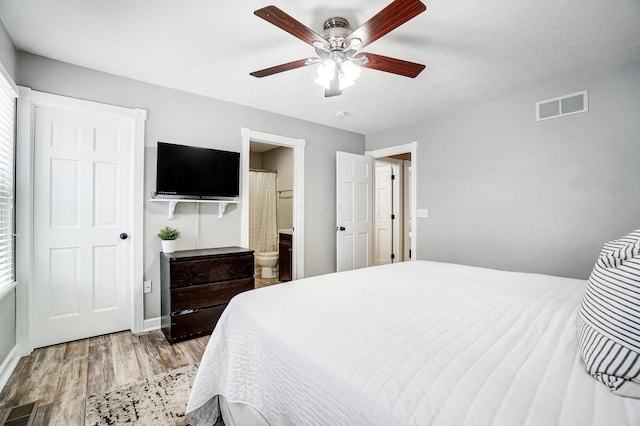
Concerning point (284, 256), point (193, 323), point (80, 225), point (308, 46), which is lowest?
point (193, 323)

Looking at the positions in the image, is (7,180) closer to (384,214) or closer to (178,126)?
(178,126)

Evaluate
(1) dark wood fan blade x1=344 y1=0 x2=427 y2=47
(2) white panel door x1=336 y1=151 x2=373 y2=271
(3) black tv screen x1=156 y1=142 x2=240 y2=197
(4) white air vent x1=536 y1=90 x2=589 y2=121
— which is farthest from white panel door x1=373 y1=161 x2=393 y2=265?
(1) dark wood fan blade x1=344 y1=0 x2=427 y2=47

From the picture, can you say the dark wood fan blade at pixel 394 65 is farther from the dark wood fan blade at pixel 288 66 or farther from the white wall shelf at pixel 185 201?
the white wall shelf at pixel 185 201

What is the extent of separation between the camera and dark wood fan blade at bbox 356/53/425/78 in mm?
1929

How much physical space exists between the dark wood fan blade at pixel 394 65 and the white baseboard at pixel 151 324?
3001mm

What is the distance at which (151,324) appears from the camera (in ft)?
9.61

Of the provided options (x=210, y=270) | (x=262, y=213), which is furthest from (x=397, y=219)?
(x=210, y=270)

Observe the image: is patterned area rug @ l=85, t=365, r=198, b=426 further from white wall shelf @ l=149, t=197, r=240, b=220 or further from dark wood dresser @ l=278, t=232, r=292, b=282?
dark wood dresser @ l=278, t=232, r=292, b=282

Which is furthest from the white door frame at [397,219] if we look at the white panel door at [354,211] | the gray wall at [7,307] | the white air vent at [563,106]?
the gray wall at [7,307]

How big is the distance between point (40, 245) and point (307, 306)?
2525mm

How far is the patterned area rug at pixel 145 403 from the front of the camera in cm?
163

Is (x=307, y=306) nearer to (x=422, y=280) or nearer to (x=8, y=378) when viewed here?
(x=422, y=280)

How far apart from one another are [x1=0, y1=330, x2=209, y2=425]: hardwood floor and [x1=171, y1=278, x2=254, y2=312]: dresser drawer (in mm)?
325

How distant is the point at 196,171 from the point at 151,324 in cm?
159
